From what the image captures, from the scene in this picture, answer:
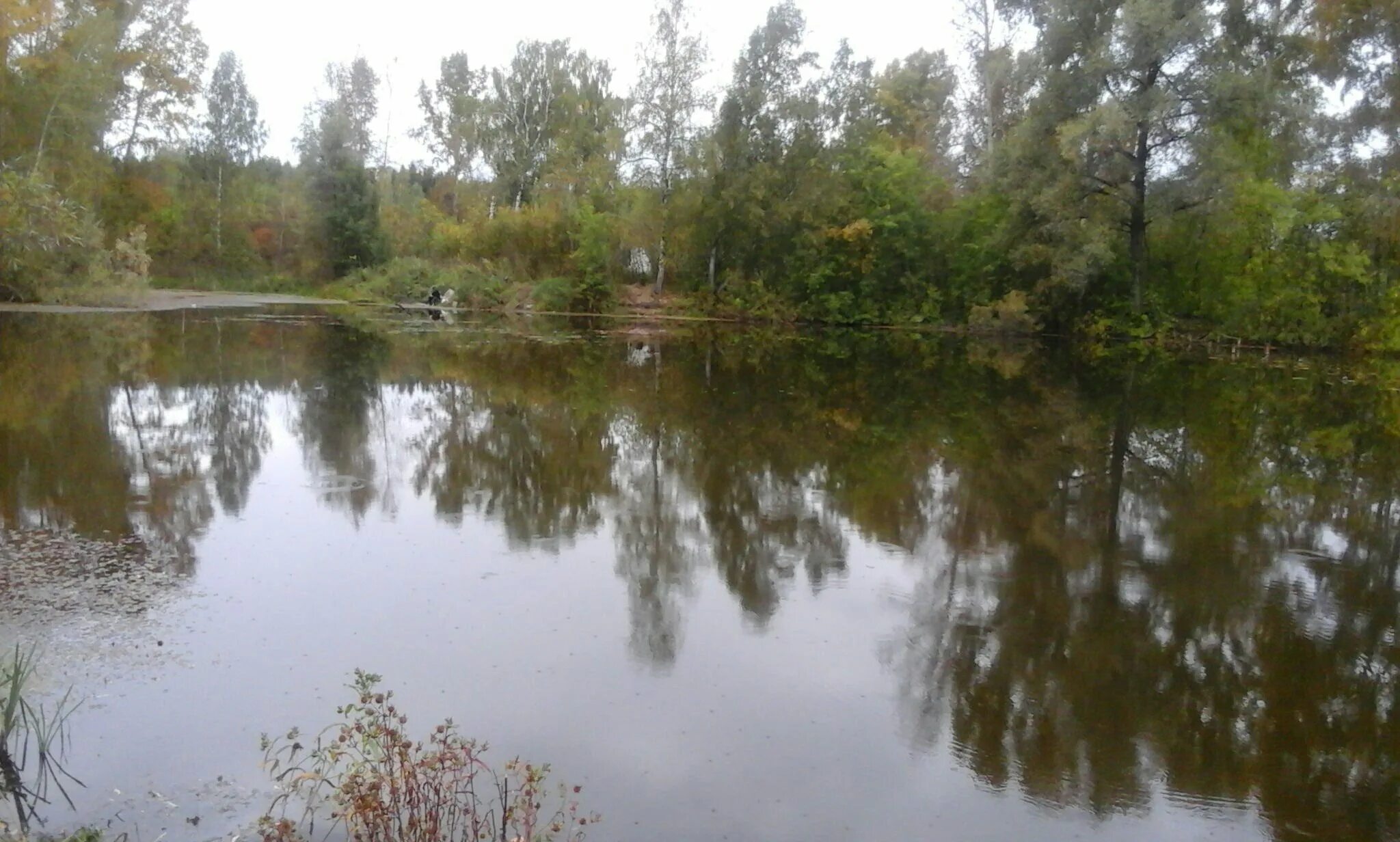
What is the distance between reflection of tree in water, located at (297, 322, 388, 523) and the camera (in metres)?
9.09

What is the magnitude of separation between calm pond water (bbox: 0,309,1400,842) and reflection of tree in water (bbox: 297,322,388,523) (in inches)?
3.8

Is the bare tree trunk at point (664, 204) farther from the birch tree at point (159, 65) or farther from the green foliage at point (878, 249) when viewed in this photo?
the birch tree at point (159, 65)

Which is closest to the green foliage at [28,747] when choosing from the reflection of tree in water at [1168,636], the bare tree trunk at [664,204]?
the reflection of tree in water at [1168,636]

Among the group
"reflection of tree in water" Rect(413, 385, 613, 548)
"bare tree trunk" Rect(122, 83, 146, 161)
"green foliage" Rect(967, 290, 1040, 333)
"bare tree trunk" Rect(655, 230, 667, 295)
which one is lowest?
"reflection of tree in water" Rect(413, 385, 613, 548)

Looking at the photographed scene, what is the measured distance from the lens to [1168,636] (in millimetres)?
6273

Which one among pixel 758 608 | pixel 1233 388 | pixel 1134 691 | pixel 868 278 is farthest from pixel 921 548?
pixel 868 278

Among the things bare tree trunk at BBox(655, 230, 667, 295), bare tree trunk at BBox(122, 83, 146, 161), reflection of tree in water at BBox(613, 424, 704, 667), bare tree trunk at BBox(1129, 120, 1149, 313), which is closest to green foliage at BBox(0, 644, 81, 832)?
reflection of tree in water at BBox(613, 424, 704, 667)

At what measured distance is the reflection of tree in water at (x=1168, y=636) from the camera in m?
4.64

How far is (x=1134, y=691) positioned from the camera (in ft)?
17.9

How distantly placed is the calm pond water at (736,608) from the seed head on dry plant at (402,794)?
0.19m

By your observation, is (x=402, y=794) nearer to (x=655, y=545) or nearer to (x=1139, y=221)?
(x=655, y=545)

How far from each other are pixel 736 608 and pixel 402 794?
313cm

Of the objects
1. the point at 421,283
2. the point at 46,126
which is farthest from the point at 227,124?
the point at 46,126

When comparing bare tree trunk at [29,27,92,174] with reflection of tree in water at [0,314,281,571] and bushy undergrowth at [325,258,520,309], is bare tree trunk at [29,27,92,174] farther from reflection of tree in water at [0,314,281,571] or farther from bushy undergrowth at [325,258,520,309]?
bushy undergrowth at [325,258,520,309]
